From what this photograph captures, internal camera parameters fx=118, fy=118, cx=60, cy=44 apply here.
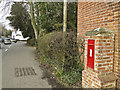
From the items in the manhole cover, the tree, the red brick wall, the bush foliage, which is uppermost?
the tree

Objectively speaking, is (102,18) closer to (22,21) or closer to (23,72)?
(23,72)

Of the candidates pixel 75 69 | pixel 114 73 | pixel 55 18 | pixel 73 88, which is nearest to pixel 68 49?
pixel 75 69

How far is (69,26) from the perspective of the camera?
319 inches

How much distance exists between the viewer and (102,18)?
3428 millimetres

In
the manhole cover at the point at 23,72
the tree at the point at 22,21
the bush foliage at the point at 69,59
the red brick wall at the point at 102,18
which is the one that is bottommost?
the manhole cover at the point at 23,72

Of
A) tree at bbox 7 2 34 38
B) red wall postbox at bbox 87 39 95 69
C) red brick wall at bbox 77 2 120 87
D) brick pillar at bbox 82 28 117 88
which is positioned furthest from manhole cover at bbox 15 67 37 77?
tree at bbox 7 2 34 38

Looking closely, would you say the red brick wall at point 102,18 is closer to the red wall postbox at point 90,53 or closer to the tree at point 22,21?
the red wall postbox at point 90,53

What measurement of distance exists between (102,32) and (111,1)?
909 millimetres

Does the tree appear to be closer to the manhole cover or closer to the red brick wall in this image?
the manhole cover

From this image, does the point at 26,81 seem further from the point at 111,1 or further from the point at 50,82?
the point at 111,1

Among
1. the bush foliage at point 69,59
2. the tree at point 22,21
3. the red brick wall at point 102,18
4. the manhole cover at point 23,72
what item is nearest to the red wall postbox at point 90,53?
the red brick wall at point 102,18

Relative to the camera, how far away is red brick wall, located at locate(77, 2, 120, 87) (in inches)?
118

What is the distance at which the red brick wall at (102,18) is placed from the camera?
9.84ft

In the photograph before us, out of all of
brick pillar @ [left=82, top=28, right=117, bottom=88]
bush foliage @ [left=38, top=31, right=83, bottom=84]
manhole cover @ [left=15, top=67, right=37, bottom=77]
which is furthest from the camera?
manhole cover @ [left=15, top=67, right=37, bottom=77]
